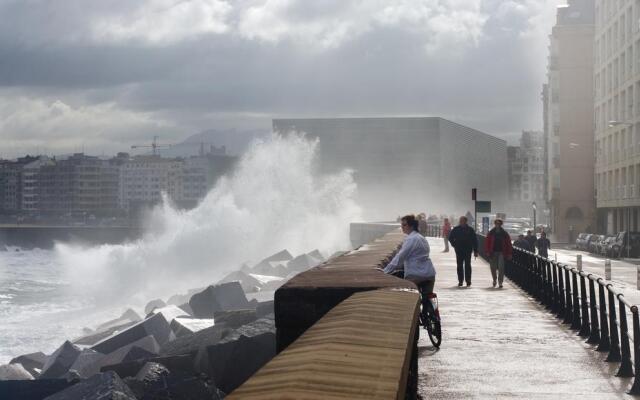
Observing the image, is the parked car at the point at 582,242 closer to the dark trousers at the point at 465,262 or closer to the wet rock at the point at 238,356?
the dark trousers at the point at 465,262

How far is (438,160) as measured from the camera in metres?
188

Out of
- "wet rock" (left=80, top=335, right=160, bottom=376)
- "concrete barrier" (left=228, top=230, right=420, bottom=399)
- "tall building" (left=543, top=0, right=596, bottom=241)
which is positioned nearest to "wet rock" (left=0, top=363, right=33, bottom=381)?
"wet rock" (left=80, top=335, right=160, bottom=376)

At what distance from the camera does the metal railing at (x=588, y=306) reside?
35.2ft

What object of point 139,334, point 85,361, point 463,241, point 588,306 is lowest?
point 85,361

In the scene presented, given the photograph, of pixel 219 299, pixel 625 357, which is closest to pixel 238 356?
pixel 625 357

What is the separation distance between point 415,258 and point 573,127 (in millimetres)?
87692

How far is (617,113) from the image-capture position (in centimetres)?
7738

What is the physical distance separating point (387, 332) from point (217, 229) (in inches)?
3164

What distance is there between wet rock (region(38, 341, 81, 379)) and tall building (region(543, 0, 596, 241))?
263 feet

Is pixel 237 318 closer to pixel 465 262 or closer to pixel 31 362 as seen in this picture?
pixel 31 362

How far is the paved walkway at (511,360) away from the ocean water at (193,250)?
27872 millimetres

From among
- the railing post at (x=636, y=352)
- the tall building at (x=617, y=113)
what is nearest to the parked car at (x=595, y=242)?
the tall building at (x=617, y=113)

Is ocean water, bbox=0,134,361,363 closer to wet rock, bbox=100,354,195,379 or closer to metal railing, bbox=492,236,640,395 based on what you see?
metal railing, bbox=492,236,640,395

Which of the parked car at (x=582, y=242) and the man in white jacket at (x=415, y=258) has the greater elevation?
the man in white jacket at (x=415, y=258)
